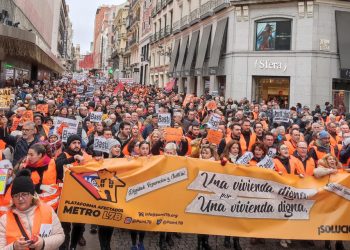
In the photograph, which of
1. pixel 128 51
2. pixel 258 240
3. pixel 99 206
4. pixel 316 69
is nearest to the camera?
pixel 99 206

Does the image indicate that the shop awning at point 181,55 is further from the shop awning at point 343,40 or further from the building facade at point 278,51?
the shop awning at point 343,40

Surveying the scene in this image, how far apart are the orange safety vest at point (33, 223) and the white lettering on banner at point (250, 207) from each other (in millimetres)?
2527

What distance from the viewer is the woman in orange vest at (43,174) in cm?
527

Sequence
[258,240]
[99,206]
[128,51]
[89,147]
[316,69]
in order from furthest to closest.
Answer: [128,51], [316,69], [89,147], [258,240], [99,206]

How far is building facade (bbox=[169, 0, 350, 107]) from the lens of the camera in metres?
23.8

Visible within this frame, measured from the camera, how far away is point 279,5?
2453cm

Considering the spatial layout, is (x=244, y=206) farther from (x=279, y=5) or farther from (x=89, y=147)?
(x=279, y=5)

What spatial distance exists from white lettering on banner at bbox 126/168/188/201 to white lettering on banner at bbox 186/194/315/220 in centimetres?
37

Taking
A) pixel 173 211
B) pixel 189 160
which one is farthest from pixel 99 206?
pixel 189 160

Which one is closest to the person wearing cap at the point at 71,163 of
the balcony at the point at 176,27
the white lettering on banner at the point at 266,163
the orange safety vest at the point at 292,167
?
the white lettering on banner at the point at 266,163

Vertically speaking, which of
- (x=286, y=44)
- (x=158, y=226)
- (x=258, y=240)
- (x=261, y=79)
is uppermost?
(x=286, y=44)

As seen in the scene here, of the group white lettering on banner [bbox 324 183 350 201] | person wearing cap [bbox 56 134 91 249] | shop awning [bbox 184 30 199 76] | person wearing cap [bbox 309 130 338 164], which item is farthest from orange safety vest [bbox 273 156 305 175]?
shop awning [bbox 184 30 199 76]

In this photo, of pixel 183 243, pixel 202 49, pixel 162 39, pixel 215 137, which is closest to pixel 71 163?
pixel 183 243

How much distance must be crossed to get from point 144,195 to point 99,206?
0.60 metres
